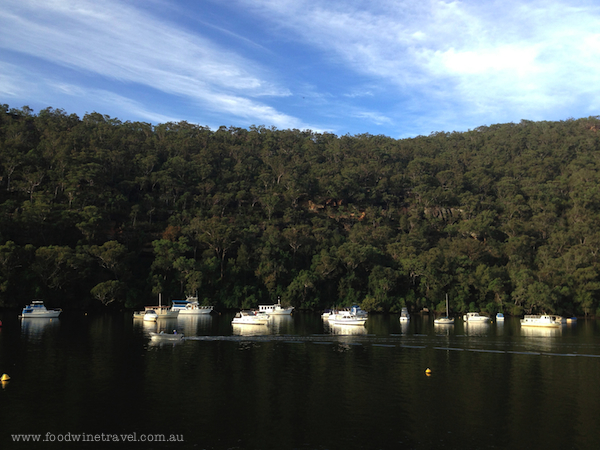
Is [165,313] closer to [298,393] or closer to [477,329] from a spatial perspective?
[477,329]

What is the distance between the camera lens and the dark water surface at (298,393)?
65.1ft

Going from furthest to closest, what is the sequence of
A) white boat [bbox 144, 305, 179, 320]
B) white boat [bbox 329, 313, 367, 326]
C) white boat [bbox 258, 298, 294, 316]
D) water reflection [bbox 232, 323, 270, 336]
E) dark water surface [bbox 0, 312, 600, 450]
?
white boat [bbox 258, 298, 294, 316] → white boat [bbox 144, 305, 179, 320] → white boat [bbox 329, 313, 367, 326] → water reflection [bbox 232, 323, 270, 336] → dark water surface [bbox 0, 312, 600, 450]

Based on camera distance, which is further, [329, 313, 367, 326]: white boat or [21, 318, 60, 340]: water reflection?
[329, 313, 367, 326]: white boat

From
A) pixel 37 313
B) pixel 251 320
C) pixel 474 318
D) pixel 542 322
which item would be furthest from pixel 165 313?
pixel 542 322

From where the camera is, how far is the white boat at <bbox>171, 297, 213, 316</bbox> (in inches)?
3087

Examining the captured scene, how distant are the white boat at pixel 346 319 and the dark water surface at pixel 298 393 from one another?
15.9 metres

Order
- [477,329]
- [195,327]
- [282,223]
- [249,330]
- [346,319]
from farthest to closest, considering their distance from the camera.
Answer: [282,223], [346,319], [477,329], [195,327], [249,330]

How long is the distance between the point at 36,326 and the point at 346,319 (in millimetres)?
39505

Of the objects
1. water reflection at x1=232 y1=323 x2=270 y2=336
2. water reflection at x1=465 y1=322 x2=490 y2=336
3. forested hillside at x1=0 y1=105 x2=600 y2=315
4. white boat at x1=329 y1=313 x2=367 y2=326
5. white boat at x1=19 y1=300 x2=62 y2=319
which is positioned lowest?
water reflection at x1=465 y1=322 x2=490 y2=336

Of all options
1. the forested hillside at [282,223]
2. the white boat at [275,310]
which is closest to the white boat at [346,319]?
the white boat at [275,310]

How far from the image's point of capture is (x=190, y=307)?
7962 cm

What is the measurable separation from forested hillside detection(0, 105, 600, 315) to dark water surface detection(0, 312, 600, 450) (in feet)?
114
